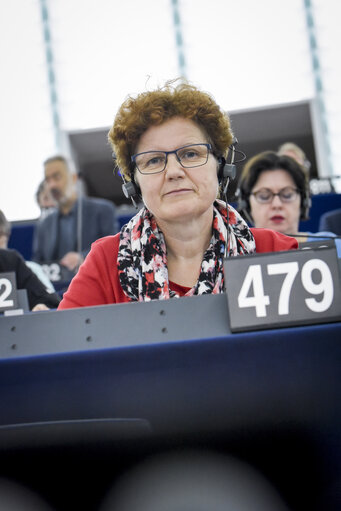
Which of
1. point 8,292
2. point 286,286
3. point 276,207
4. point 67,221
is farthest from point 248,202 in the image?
point 286,286

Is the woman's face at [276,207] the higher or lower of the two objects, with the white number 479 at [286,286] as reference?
higher

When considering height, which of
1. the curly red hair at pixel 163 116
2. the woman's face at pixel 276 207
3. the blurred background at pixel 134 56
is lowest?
the woman's face at pixel 276 207

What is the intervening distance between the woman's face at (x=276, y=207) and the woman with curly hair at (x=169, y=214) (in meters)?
0.88

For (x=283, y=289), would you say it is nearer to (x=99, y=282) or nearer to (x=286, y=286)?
(x=286, y=286)

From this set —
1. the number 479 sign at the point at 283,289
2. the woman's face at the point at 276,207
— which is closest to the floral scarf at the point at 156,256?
the number 479 sign at the point at 283,289

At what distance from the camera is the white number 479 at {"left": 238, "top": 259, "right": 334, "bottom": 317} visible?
1.68 ft

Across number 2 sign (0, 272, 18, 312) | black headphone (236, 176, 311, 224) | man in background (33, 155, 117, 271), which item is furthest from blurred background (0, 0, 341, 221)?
number 2 sign (0, 272, 18, 312)

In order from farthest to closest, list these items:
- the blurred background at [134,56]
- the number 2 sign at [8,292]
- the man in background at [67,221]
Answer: the blurred background at [134,56] < the man in background at [67,221] < the number 2 sign at [8,292]

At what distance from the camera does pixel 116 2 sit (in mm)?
7016

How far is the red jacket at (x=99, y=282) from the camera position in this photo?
42.2 inches

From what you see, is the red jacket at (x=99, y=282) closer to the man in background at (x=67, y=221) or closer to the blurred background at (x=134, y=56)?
the man in background at (x=67, y=221)

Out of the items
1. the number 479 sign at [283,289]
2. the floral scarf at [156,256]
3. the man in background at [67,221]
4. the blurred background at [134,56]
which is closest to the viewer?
the number 479 sign at [283,289]

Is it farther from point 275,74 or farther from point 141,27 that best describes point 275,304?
point 141,27

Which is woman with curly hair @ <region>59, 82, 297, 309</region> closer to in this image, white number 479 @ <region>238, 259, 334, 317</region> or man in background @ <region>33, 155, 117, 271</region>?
white number 479 @ <region>238, 259, 334, 317</region>
